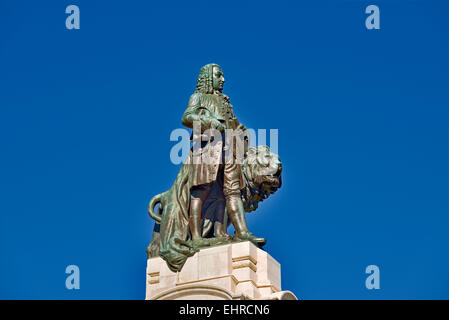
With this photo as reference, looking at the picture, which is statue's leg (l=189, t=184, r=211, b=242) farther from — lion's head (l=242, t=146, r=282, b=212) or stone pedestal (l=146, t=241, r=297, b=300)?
lion's head (l=242, t=146, r=282, b=212)

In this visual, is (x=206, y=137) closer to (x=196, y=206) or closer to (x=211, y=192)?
(x=211, y=192)

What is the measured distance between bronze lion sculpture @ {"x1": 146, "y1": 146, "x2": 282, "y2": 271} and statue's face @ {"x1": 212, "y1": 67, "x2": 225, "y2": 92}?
1480 mm

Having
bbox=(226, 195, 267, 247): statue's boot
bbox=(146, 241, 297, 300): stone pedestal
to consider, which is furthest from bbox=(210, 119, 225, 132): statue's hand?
bbox=(146, 241, 297, 300): stone pedestal

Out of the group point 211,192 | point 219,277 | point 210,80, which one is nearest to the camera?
point 219,277

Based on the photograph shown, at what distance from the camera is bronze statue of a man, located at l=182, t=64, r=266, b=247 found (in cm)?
2142

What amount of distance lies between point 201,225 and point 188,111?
2.31 meters

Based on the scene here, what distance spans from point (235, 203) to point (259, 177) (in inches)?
31.4

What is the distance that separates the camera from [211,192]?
2189cm

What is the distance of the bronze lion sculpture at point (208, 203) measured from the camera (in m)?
21.3

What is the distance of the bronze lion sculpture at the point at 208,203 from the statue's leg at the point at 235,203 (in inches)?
9.8

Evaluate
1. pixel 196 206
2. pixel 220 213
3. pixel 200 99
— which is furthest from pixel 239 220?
pixel 200 99

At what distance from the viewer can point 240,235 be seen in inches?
834
